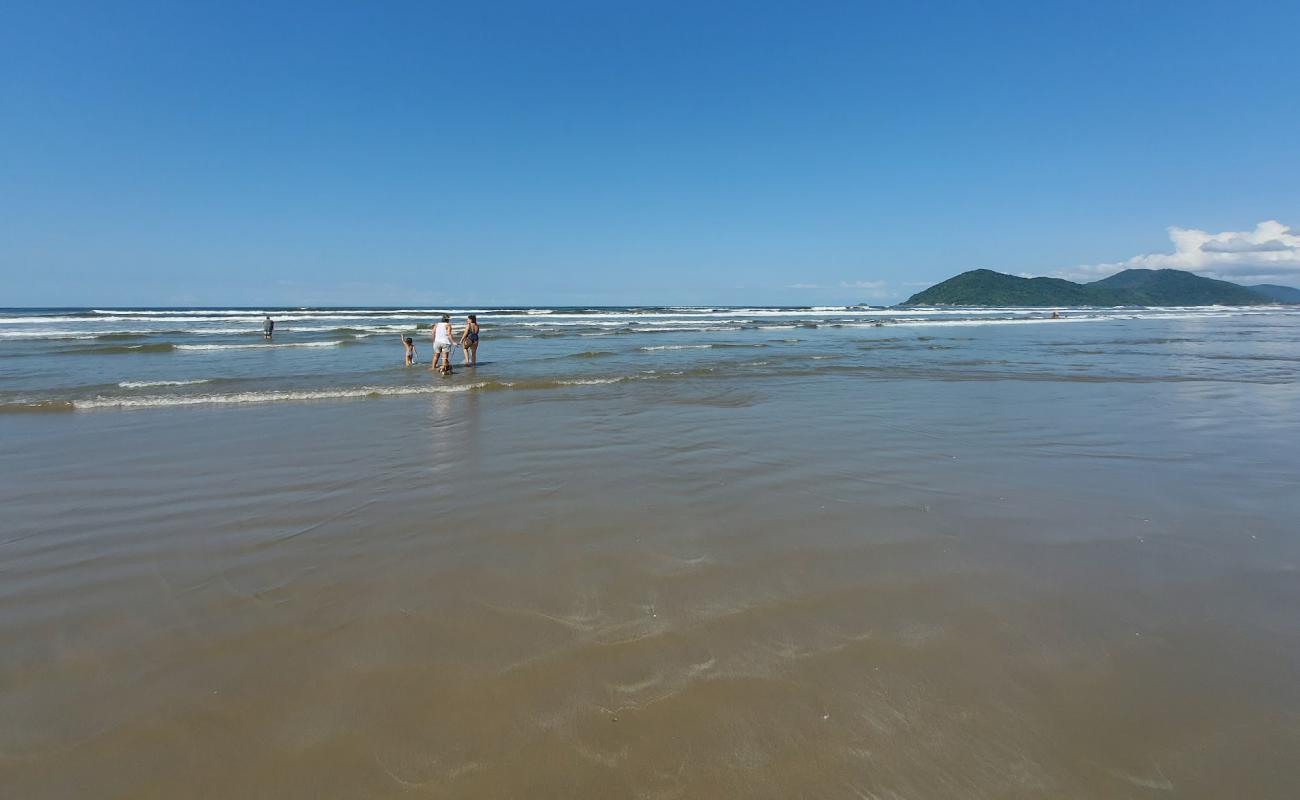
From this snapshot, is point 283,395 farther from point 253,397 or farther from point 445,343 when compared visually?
point 445,343

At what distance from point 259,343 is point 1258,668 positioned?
112ft

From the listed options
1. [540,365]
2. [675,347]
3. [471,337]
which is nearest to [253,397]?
[471,337]

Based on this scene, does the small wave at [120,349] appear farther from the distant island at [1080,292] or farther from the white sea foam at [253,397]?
the distant island at [1080,292]

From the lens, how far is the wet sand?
2283 mm

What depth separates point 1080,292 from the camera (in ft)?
461

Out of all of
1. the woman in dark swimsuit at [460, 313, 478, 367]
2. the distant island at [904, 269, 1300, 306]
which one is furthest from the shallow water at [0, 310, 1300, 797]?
the distant island at [904, 269, 1300, 306]

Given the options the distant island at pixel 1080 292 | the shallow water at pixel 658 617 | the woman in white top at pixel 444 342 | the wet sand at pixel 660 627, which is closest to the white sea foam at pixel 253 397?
the woman in white top at pixel 444 342

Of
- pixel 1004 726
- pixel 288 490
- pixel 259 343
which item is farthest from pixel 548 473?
pixel 259 343

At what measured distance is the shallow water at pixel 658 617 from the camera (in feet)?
7.53

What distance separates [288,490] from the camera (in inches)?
237

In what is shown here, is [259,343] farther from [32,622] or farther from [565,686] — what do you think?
[565,686]

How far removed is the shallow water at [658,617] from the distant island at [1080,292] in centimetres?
14469

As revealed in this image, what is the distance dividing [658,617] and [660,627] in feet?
0.36

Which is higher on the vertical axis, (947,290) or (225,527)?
(947,290)
